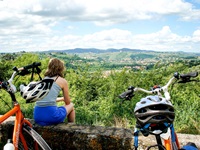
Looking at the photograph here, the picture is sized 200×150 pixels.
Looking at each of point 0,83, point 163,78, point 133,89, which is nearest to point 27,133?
point 0,83

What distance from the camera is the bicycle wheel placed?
3.18m

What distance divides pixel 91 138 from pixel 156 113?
1.94 m

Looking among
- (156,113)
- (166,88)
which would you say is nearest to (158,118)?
(156,113)

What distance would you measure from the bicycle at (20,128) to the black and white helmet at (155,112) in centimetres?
148

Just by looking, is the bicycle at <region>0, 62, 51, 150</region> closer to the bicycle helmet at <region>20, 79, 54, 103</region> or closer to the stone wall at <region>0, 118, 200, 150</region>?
the bicycle helmet at <region>20, 79, 54, 103</region>

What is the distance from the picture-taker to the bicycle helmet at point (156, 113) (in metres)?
2.02

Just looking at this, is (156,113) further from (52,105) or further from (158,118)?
(52,105)

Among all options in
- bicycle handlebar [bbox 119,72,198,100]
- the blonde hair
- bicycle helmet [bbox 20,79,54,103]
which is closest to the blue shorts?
the blonde hair

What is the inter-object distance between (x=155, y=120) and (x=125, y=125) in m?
3.26

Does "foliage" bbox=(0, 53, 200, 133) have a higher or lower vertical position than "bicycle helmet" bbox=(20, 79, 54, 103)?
lower

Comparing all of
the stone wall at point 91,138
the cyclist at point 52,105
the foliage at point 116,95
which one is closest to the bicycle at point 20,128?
the stone wall at point 91,138

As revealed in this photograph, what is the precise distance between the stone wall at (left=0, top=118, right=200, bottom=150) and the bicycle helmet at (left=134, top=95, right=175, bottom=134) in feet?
4.74

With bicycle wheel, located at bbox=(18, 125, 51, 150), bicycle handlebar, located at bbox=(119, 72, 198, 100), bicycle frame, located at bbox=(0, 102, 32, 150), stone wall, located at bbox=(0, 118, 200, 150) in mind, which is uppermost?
bicycle handlebar, located at bbox=(119, 72, 198, 100)

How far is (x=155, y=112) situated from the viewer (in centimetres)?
201
